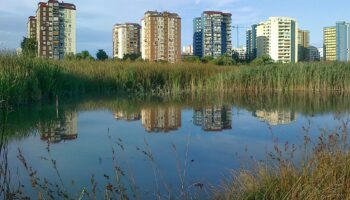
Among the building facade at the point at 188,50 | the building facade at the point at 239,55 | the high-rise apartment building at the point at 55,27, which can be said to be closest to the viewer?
the high-rise apartment building at the point at 55,27

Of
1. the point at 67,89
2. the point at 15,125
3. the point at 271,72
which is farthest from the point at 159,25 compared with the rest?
the point at 15,125

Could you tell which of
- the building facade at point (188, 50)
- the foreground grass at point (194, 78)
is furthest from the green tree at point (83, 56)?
the building facade at point (188, 50)

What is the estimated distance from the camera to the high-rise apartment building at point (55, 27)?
26672 mm

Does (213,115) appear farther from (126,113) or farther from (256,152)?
(256,152)

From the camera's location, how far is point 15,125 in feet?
21.3

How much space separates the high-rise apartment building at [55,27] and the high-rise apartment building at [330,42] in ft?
67.2

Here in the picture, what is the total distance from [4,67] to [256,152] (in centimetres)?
615

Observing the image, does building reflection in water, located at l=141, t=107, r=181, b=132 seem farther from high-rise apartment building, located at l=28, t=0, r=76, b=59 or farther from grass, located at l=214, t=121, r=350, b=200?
high-rise apartment building, located at l=28, t=0, r=76, b=59

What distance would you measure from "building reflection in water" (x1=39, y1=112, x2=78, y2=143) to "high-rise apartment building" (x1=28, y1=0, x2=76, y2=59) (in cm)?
1896

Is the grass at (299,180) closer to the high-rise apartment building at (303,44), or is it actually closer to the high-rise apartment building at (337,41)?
the high-rise apartment building at (337,41)

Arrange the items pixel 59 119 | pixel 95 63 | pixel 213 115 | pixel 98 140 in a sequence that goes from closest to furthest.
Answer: pixel 98 140, pixel 59 119, pixel 213 115, pixel 95 63

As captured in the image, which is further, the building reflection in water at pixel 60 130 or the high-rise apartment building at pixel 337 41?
the high-rise apartment building at pixel 337 41

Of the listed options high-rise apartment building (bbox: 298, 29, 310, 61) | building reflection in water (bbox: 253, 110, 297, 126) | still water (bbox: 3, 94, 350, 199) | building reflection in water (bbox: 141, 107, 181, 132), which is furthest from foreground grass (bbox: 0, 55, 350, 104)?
high-rise apartment building (bbox: 298, 29, 310, 61)

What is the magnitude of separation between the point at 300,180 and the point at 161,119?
16.4 feet
